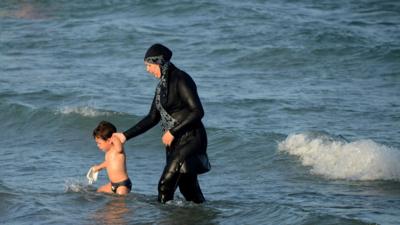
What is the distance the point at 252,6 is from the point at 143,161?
1387 cm

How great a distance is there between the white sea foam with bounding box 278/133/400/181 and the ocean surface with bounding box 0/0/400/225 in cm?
2

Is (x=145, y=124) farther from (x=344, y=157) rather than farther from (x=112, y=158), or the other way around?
(x=344, y=157)

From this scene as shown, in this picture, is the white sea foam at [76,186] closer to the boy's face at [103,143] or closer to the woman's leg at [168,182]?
the boy's face at [103,143]

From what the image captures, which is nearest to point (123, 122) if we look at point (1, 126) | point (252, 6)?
point (1, 126)

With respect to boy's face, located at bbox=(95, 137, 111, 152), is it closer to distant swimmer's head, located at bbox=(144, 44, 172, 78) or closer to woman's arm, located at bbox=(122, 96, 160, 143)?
woman's arm, located at bbox=(122, 96, 160, 143)

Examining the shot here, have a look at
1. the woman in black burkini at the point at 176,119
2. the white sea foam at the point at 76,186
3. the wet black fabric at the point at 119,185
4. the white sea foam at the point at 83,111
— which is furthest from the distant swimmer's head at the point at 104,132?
the white sea foam at the point at 83,111

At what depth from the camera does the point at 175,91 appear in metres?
8.49

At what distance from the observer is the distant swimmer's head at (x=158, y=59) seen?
8.45 metres

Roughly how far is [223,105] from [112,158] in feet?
22.8

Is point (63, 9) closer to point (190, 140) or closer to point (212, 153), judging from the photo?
point (212, 153)

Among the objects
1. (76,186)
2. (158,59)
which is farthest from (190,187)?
(76,186)

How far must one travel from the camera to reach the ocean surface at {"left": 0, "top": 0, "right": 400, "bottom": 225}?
31.6 ft

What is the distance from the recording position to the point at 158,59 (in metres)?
8.46

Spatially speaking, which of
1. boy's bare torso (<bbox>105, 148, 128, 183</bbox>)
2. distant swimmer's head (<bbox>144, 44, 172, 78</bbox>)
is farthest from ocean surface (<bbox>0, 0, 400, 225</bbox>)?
distant swimmer's head (<bbox>144, 44, 172, 78</bbox>)
